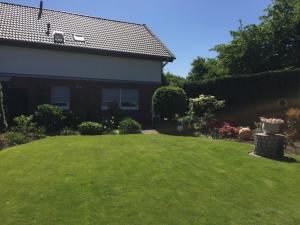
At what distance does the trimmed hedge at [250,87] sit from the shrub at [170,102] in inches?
83.2

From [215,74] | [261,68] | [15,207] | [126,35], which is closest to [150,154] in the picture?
[15,207]

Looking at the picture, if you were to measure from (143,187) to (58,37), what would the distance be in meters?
18.2

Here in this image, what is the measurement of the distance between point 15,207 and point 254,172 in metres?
5.91

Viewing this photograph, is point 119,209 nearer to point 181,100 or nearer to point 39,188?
point 39,188

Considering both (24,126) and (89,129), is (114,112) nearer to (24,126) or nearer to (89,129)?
(89,129)

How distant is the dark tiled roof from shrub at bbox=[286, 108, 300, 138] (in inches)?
473

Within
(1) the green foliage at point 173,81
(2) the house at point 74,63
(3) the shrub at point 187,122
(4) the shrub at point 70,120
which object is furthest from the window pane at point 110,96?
(3) the shrub at point 187,122

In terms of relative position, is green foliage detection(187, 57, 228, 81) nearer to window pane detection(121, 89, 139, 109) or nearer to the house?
the house

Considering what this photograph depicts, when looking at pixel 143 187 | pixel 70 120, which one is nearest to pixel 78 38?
pixel 70 120

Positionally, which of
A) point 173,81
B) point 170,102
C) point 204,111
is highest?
point 173,81

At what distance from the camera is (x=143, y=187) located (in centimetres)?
861

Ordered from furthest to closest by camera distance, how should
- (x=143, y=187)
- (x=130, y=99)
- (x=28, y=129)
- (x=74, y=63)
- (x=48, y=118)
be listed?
(x=130, y=99) → (x=74, y=63) → (x=48, y=118) → (x=28, y=129) → (x=143, y=187)

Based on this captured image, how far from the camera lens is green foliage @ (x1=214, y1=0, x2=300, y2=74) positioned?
29.4m

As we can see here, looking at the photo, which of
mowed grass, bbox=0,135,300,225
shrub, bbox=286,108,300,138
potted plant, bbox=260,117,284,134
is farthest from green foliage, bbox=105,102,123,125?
potted plant, bbox=260,117,284,134
